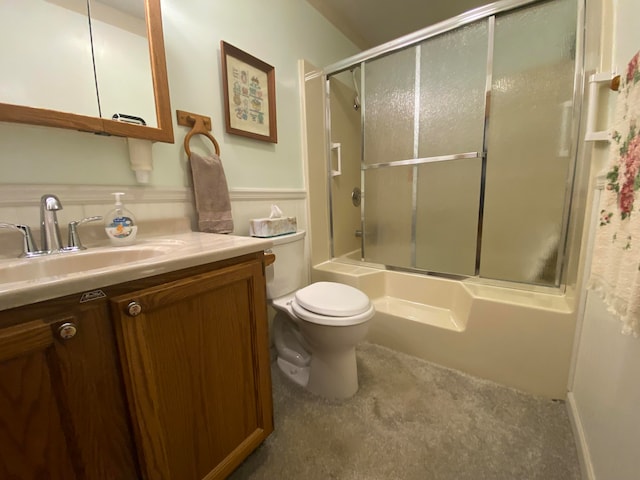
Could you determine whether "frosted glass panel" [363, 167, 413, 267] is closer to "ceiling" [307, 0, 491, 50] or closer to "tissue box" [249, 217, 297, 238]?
"tissue box" [249, 217, 297, 238]

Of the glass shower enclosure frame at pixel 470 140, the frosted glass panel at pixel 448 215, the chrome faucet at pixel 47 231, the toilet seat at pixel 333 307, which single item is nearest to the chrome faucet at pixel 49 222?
the chrome faucet at pixel 47 231

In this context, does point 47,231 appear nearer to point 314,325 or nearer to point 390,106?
point 314,325

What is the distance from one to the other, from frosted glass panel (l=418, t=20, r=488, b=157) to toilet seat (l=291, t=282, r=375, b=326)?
1.19 m

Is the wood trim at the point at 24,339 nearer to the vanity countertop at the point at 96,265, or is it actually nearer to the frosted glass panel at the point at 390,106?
the vanity countertop at the point at 96,265

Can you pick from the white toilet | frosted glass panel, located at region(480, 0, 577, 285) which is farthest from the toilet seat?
frosted glass panel, located at region(480, 0, 577, 285)

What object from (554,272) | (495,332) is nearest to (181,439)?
(495,332)

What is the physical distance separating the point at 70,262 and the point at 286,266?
32.0 inches

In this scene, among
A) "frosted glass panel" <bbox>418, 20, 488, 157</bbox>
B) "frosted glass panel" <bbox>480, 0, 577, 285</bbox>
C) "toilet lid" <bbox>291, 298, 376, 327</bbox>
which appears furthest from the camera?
"frosted glass panel" <bbox>418, 20, 488, 157</bbox>

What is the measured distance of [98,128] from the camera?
0.84 m

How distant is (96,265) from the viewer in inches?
31.7

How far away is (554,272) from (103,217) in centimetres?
215

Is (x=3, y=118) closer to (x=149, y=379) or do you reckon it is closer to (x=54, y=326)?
(x=54, y=326)

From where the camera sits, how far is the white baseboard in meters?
0.80

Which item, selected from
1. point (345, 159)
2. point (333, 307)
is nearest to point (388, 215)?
point (345, 159)
